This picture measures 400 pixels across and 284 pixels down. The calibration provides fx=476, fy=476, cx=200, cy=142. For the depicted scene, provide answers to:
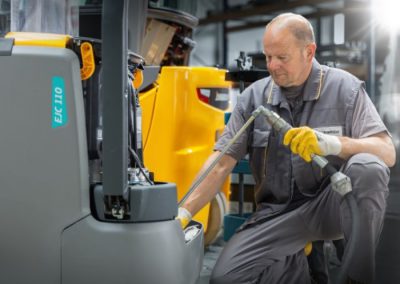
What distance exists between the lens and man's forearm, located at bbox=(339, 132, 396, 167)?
1465 mm

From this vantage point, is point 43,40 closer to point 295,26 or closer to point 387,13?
point 295,26

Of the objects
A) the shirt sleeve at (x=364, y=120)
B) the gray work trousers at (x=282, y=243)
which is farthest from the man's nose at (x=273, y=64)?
the gray work trousers at (x=282, y=243)

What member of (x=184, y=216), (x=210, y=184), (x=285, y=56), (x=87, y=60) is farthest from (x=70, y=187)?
(x=285, y=56)

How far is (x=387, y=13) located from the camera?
4.02 meters

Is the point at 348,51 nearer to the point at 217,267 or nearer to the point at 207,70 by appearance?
the point at 207,70

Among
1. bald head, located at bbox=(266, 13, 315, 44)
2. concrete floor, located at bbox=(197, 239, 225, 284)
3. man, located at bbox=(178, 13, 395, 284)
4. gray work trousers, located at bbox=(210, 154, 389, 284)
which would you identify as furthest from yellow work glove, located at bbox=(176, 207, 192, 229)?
bald head, located at bbox=(266, 13, 315, 44)

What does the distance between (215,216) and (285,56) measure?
3.07 ft

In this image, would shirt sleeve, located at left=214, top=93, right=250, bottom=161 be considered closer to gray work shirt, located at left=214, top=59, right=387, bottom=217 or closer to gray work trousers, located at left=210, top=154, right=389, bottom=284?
gray work shirt, located at left=214, top=59, right=387, bottom=217

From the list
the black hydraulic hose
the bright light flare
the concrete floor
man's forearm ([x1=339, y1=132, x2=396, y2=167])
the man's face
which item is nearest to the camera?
the black hydraulic hose

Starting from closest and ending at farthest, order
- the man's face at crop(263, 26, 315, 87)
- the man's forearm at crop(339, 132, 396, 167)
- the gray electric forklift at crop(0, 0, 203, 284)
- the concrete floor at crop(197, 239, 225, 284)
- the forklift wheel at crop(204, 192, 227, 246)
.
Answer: the gray electric forklift at crop(0, 0, 203, 284), the man's forearm at crop(339, 132, 396, 167), the man's face at crop(263, 26, 315, 87), the concrete floor at crop(197, 239, 225, 284), the forklift wheel at crop(204, 192, 227, 246)

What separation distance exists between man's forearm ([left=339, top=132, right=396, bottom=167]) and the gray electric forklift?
65 centimetres

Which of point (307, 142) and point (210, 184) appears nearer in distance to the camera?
point (307, 142)

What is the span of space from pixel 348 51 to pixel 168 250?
15.0ft

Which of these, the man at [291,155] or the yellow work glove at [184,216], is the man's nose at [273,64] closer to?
the man at [291,155]
